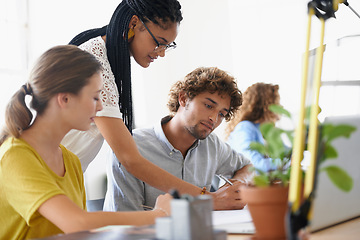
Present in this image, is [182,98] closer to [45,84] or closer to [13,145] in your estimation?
[45,84]

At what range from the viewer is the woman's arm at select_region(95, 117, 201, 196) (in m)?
1.57

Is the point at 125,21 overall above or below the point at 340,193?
above

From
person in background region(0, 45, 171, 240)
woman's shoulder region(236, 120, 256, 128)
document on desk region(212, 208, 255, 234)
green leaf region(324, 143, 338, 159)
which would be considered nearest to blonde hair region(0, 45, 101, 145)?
person in background region(0, 45, 171, 240)

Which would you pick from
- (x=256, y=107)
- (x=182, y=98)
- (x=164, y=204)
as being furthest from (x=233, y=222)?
(x=256, y=107)

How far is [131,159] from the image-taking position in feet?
5.18

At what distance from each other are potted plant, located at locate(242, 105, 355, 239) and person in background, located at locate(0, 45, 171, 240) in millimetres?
441

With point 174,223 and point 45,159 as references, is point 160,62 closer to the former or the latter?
point 45,159

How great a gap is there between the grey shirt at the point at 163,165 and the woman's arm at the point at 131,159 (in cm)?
27

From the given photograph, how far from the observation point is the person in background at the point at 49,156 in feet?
3.66

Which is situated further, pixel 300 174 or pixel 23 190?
pixel 23 190

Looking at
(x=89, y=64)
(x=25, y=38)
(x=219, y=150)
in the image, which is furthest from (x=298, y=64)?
(x=89, y=64)

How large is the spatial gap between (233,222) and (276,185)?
1.34ft

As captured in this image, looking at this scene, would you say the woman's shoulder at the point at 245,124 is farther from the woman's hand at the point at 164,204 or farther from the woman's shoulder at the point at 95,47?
the woman's hand at the point at 164,204

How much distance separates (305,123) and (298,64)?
14.3 feet
